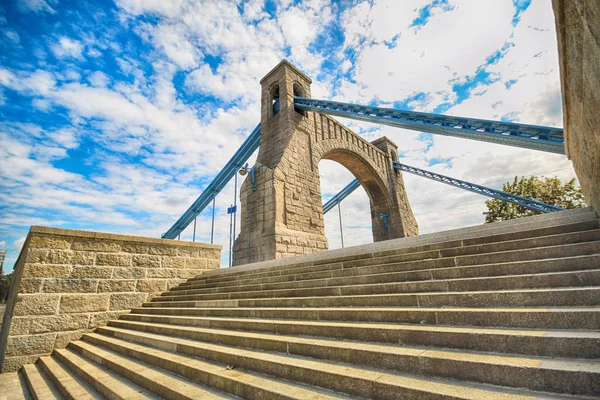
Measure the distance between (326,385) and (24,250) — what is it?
6.59m

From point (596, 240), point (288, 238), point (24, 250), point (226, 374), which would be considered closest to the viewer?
point (226, 374)

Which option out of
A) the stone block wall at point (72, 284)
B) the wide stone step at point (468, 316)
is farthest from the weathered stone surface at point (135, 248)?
the wide stone step at point (468, 316)

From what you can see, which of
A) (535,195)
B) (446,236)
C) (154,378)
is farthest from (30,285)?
(535,195)

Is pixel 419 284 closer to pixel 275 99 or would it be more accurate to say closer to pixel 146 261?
pixel 146 261

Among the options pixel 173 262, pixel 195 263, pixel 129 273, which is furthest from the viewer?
pixel 195 263

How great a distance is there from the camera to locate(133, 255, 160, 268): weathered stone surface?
6.25 metres

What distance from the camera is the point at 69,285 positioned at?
17.4 feet

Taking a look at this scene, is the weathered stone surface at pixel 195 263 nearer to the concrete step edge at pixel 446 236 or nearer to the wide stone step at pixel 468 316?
the concrete step edge at pixel 446 236

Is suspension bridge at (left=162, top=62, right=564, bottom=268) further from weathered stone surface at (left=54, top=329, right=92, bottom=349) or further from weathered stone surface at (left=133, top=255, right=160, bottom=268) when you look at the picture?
weathered stone surface at (left=54, top=329, right=92, bottom=349)

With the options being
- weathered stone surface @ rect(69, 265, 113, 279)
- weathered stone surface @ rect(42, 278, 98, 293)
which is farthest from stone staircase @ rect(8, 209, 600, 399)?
weathered stone surface @ rect(69, 265, 113, 279)

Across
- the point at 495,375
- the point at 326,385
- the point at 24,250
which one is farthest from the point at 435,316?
the point at 24,250

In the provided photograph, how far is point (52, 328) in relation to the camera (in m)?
4.97

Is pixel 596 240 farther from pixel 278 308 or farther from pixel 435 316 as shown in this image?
pixel 278 308

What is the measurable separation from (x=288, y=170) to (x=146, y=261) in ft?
20.9
